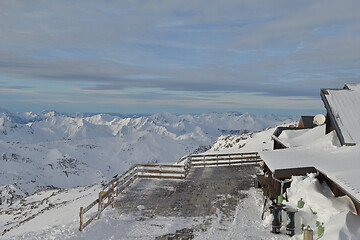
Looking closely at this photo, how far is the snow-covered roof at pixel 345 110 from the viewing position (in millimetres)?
17411

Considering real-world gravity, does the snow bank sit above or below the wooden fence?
above

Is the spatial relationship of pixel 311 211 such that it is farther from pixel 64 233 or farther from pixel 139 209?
pixel 64 233

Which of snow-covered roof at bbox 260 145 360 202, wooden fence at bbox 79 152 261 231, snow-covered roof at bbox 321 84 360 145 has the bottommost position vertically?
wooden fence at bbox 79 152 261 231

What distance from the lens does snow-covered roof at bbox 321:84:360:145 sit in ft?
57.1

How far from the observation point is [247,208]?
17.0 metres

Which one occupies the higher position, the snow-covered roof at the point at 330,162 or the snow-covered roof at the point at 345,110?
the snow-covered roof at the point at 345,110

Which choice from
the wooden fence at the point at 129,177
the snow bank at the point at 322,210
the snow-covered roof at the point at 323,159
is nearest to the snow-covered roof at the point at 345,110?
the snow-covered roof at the point at 323,159

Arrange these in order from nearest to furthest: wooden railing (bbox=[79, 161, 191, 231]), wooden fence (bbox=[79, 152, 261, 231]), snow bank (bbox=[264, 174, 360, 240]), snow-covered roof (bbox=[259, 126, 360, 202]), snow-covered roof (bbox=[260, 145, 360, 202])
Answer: snow bank (bbox=[264, 174, 360, 240]), snow-covered roof (bbox=[260, 145, 360, 202]), snow-covered roof (bbox=[259, 126, 360, 202]), wooden railing (bbox=[79, 161, 191, 231]), wooden fence (bbox=[79, 152, 261, 231])

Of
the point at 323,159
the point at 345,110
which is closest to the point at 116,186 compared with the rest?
the point at 323,159

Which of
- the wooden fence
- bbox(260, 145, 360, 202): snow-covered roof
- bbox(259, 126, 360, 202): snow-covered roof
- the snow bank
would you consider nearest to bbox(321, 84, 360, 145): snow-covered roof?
bbox(259, 126, 360, 202): snow-covered roof

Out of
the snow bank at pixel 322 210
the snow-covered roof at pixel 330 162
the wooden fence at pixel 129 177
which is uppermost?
the snow-covered roof at pixel 330 162

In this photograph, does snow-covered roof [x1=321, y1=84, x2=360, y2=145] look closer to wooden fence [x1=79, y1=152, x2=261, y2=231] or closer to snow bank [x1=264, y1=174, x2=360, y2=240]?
snow bank [x1=264, y1=174, x2=360, y2=240]

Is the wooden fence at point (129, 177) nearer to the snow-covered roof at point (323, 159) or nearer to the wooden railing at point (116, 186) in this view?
the wooden railing at point (116, 186)

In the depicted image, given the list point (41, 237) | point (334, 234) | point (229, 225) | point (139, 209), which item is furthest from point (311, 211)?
point (41, 237)
